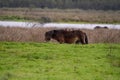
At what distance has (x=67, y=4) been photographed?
113062 millimetres

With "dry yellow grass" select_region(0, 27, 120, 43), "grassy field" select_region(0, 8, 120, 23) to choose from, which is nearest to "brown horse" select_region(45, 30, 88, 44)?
"dry yellow grass" select_region(0, 27, 120, 43)

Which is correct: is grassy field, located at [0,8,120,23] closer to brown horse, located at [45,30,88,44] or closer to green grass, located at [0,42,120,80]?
brown horse, located at [45,30,88,44]

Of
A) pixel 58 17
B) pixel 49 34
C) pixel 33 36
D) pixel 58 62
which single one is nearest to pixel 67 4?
pixel 58 17

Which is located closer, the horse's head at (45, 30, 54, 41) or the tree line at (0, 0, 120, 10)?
the horse's head at (45, 30, 54, 41)

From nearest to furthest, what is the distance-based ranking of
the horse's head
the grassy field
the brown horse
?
the brown horse
the horse's head
the grassy field

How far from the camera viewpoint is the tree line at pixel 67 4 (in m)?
102

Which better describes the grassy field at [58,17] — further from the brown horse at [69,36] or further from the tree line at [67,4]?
the tree line at [67,4]

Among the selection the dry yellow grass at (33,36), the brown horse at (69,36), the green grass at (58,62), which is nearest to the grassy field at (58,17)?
the dry yellow grass at (33,36)

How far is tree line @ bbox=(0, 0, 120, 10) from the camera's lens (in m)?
102

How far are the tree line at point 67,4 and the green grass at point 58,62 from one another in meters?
86.1

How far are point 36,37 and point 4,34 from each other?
176cm

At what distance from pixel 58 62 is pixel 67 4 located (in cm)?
10198

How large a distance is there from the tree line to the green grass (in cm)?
8613

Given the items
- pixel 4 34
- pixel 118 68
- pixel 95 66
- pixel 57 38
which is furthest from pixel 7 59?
pixel 4 34
